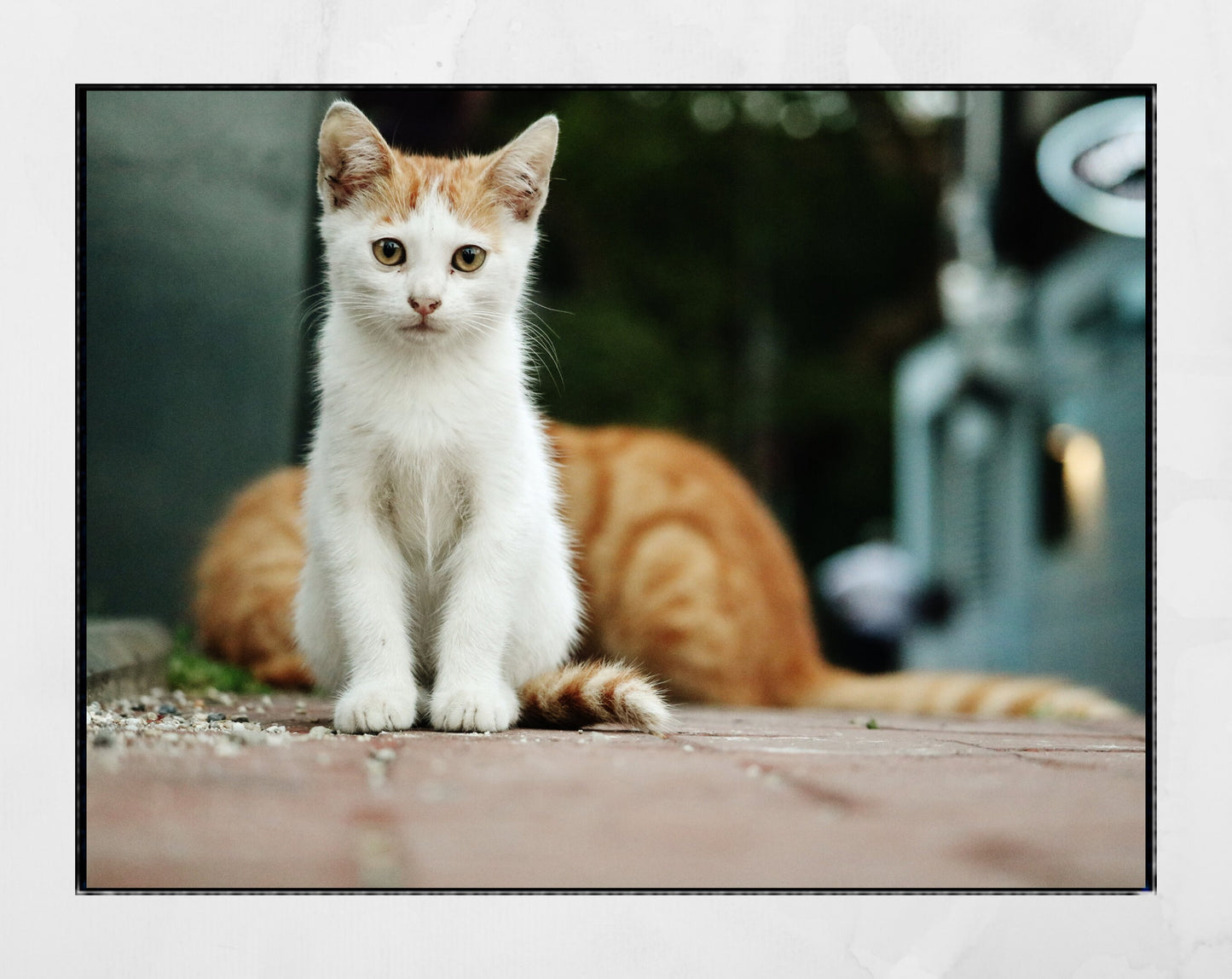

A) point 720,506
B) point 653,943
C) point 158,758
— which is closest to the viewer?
point 158,758

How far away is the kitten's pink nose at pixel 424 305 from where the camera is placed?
1.56 meters

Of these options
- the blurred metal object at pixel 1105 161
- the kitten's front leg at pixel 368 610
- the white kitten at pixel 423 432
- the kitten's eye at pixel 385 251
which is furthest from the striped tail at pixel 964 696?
the kitten's eye at pixel 385 251

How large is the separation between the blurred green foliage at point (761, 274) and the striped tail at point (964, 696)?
2.32 meters

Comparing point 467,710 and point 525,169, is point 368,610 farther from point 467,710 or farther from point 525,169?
point 525,169

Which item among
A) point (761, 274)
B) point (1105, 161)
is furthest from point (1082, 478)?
point (761, 274)

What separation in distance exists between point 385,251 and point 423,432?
10.7 inches

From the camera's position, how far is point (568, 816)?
1.25 m

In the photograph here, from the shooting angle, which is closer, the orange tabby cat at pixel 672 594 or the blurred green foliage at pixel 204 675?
the blurred green foliage at pixel 204 675

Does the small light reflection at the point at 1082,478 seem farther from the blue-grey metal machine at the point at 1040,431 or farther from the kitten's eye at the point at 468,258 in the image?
the kitten's eye at the point at 468,258

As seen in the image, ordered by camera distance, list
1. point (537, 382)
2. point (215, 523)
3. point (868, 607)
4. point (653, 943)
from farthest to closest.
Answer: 1. point (868, 607)
2. point (215, 523)
3. point (537, 382)
4. point (653, 943)

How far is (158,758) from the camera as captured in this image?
4.59 ft

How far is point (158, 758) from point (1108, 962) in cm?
137
